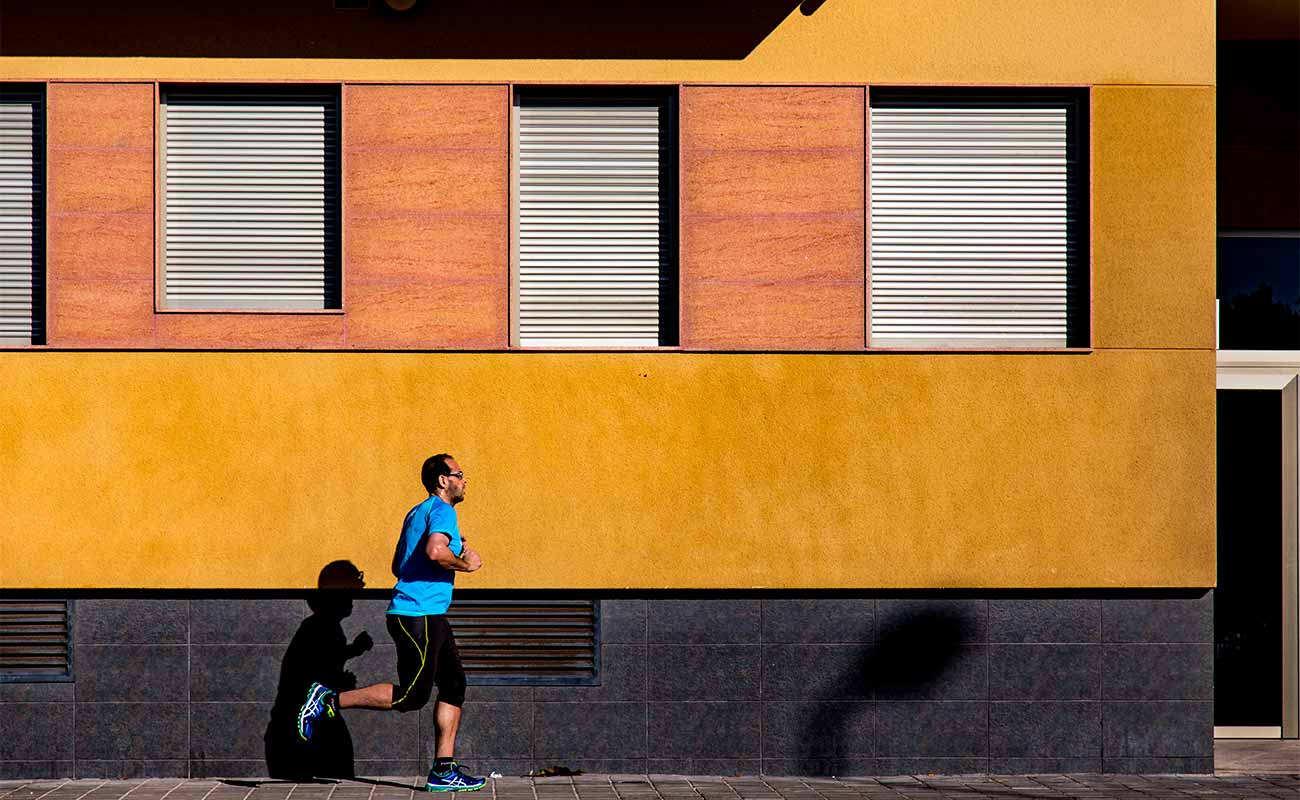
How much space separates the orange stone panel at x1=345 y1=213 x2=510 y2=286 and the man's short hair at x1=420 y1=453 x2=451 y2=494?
121cm

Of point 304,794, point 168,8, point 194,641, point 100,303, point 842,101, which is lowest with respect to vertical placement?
point 304,794

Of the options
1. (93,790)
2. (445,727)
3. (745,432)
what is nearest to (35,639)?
(93,790)

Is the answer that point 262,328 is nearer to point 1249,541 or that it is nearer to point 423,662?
point 423,662

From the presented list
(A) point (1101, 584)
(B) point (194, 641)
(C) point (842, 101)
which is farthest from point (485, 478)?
(A) point (1101, 584)

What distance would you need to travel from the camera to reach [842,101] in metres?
8.94

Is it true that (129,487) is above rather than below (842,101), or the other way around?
below

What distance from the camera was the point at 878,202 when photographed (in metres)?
9.09

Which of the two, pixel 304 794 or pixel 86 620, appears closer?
pixel 304 794

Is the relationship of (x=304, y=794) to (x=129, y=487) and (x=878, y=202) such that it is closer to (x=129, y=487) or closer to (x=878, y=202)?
(x=129, y=487)

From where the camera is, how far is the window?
29.8 ft

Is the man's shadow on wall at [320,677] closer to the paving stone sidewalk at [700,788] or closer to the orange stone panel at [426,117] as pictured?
the paving stone sidewalk at [700,788]

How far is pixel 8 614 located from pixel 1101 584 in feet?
21.9

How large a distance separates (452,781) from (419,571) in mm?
1204

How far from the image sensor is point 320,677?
28.6ft
